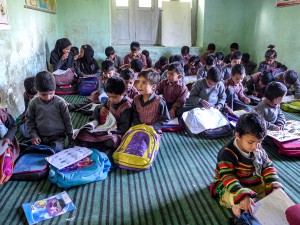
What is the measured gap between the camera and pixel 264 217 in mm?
1328

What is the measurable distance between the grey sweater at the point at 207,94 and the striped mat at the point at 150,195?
881mm

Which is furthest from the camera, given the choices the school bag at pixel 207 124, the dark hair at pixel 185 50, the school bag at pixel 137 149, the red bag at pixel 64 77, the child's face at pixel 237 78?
the dark hair at pixel 185 50

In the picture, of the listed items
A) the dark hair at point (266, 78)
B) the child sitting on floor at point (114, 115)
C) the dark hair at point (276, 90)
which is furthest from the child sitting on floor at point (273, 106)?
the dark hair at point (266, 78)

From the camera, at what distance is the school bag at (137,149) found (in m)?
2.21

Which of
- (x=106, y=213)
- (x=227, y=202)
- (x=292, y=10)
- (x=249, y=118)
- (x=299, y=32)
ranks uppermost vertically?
(x=292, y=10)

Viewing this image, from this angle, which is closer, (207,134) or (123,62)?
(207,134)

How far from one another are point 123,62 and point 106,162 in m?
3.61

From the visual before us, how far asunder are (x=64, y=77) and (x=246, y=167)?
12.1 ft

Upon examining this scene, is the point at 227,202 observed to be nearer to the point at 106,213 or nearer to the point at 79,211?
the point at 106,213

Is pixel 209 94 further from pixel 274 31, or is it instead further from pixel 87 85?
pixel 274 31

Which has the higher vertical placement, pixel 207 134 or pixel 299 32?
pixel 299 32

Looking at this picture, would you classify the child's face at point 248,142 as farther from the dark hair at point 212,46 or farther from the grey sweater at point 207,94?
the dark hair at point 212,46

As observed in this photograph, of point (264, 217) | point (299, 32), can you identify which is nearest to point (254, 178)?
point (264, 217)

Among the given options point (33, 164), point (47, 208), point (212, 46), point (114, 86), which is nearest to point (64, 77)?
point (114, 86)
